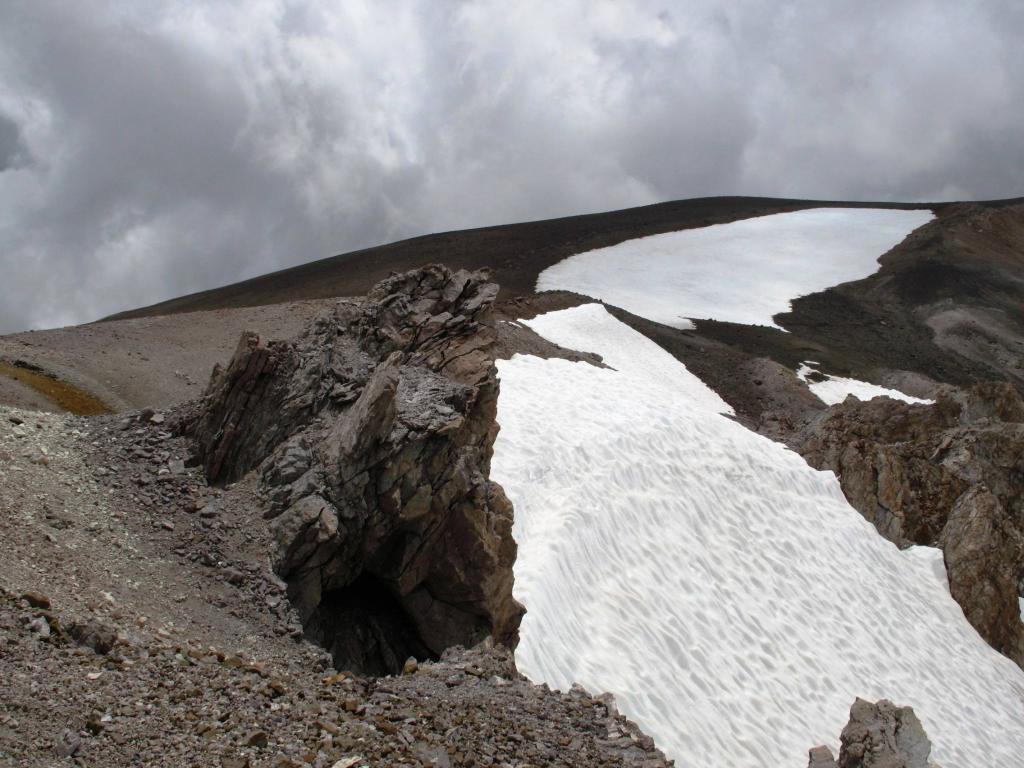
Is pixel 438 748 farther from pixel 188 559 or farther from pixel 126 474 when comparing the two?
pixel 126 474

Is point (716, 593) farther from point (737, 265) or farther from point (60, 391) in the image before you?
point (737, 265)

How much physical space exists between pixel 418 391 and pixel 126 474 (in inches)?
169

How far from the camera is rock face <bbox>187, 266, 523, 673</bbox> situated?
11328 millimetres

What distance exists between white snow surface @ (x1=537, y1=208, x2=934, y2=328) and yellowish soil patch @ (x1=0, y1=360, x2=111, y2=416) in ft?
122

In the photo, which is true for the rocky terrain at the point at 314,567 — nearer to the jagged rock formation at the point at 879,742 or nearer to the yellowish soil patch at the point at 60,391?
the jagged rock formation at the point at 879,742

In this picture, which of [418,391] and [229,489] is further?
[418,391]

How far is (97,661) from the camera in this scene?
7.29 m

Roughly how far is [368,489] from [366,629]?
2001mm

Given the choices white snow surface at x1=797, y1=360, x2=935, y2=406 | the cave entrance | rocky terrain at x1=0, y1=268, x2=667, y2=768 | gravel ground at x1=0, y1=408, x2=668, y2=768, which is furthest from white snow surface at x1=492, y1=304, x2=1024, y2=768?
white snow surface at x1=797, y1=360, x2=935, y2=406

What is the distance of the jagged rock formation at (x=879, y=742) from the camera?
1016cm

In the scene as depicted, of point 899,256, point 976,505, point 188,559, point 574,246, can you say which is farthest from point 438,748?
point 899,256

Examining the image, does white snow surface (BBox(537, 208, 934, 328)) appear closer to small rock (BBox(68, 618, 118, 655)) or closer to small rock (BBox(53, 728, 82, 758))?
small rock (BBox(68, 618, 118, 655))

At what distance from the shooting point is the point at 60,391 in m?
25.1

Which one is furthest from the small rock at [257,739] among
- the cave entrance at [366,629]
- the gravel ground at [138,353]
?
the gravel ground at [138,353]
